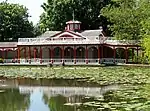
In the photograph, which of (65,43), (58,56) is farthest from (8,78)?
(58,56)

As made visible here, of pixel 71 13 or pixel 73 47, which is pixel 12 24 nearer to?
pixel 71 13

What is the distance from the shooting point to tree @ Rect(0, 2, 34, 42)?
6719 centimetres

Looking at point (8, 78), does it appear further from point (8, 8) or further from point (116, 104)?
point (8, 8)

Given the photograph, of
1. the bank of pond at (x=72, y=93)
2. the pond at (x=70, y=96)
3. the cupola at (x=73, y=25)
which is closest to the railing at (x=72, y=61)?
the cupola at (x=73, y=25)

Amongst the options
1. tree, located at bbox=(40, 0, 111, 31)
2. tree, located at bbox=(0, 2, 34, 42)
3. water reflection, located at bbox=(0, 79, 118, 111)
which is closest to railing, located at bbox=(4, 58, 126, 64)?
tree, located at bbox=(40, 0, 111, 31)

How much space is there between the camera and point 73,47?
5216cm

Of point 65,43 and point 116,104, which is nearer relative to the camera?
point 116,104

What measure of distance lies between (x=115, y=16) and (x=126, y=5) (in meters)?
2.34

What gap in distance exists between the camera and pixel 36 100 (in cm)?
2255

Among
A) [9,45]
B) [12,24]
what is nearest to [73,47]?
Result: [9,45]

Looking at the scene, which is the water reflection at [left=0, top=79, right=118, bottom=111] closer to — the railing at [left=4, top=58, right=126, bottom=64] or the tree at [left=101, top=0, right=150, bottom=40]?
the railing at [left=4, top=58, right=126, bottom=64]

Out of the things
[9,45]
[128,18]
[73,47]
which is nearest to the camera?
[128,18]

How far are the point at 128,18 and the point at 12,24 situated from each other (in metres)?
25.1

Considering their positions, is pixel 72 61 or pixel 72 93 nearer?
pixel 72 93
